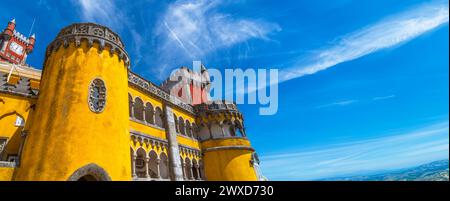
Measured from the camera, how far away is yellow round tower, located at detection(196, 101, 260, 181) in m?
22.7

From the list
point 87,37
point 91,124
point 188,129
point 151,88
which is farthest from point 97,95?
point 188,129

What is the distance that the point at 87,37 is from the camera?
528 inches

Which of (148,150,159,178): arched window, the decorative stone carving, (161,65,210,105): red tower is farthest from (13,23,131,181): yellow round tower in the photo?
(161,65,210,105): red tower

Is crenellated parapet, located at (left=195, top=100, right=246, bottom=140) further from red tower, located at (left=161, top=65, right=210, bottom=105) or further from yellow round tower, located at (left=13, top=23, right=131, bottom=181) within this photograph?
yellow round tower, located at (left=13, top=23, right=131, bottom=181)

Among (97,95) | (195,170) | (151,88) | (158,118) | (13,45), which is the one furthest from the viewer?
(13,45)

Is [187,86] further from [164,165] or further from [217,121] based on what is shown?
[164,165]

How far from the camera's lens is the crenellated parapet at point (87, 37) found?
13.4 m

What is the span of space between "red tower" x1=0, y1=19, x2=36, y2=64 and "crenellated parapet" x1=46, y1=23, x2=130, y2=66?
211ft

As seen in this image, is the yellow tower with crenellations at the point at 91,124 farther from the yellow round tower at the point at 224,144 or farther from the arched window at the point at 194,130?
the arched window at the point at 194,130

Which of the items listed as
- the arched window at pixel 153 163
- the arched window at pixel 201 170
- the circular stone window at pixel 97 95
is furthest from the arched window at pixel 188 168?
the circular stone window at pixel 97 95

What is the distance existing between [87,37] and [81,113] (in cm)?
487

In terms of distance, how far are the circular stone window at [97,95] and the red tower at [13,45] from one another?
6740 centimetres
